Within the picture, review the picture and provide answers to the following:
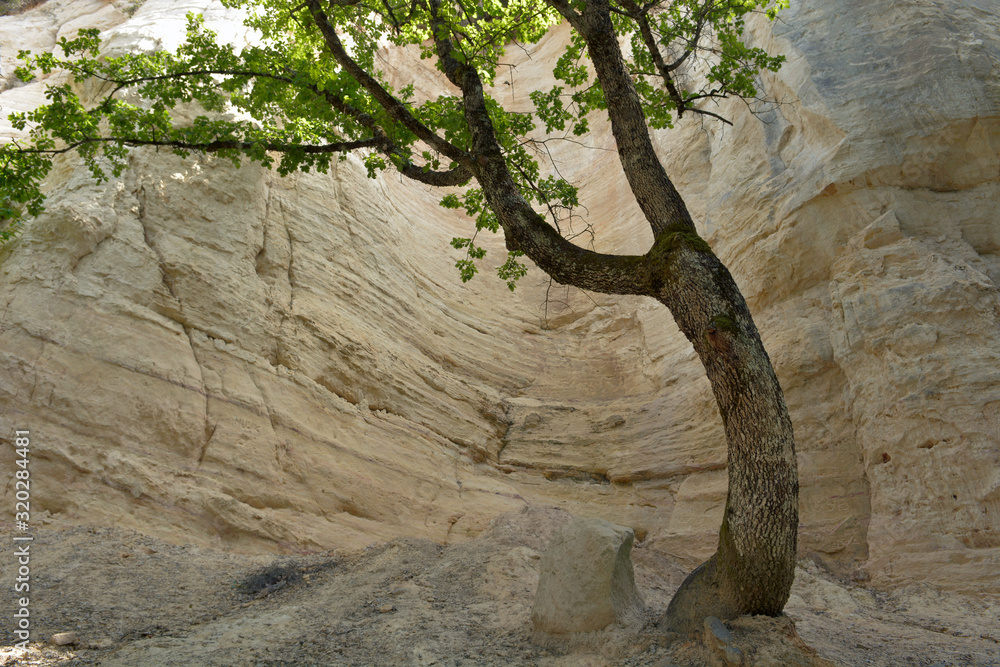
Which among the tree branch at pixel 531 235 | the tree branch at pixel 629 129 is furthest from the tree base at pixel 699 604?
the tree branch at pixel 629 129

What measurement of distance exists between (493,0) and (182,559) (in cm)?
724

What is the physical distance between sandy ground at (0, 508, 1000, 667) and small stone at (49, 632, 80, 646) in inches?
1.8

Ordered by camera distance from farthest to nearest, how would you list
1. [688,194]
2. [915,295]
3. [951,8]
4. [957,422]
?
[688,194], [951,8], [915,295], [957,422]

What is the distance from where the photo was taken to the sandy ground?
4.73m

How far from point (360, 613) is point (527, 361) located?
23.9ft

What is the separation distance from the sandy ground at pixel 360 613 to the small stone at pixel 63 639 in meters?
0.05

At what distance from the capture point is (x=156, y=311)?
807cm

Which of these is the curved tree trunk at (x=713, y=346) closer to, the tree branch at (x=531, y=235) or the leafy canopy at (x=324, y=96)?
the tree branch at (x=531, y=235)

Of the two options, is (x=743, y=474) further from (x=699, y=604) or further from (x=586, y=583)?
(x=586, y=583)

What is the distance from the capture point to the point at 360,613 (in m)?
5.60

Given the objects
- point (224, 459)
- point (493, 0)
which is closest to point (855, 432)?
point (493, 0)

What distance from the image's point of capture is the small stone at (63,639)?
4.45m

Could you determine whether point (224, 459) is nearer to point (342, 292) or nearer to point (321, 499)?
point (321, 499)

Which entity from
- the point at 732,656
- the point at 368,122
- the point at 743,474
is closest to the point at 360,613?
the point at 732,656
